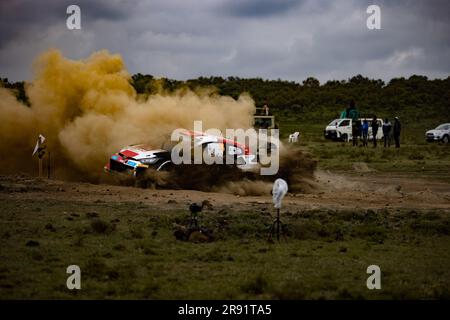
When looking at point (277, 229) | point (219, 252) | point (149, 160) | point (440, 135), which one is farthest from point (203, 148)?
point (440, 135)

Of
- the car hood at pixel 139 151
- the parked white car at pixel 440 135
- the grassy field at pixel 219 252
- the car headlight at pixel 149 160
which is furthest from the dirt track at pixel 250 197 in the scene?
the parked white car at pixel 440 135

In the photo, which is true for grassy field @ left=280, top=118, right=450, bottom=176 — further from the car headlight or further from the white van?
the car headlight

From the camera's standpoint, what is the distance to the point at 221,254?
1162 cm

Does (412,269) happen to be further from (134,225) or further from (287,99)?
(287,99)

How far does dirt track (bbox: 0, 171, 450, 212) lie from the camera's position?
17562 mm

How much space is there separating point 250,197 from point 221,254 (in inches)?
299

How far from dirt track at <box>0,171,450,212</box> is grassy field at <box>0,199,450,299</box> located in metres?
0.97

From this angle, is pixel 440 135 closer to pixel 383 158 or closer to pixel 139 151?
pixel 383 158

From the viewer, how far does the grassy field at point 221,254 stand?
30.5ft

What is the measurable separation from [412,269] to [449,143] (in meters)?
37.1

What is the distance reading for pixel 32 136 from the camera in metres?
24.7

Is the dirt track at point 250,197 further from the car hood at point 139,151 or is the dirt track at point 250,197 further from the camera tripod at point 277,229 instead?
the camera tripod at point 277,229
